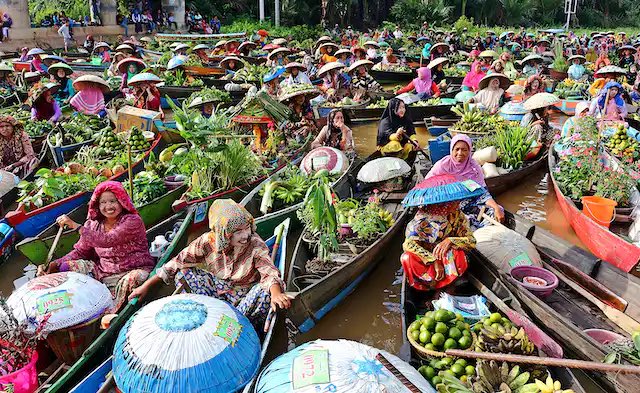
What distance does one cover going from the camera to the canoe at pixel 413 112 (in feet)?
35.8

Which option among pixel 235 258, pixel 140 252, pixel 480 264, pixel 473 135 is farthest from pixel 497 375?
pixel 473 135

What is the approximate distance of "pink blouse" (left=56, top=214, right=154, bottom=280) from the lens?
13.4ft

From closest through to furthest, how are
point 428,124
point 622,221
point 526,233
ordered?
point 526,233
point 622,221
point 428,124

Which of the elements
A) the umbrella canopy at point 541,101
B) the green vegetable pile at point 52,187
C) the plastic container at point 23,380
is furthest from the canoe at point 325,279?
the umbrella canopy at point 541,101

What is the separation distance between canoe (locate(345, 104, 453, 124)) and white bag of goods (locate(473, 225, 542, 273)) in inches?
255

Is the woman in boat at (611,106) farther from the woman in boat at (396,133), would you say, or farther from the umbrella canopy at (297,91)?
the umbrella canopy at (297,91)

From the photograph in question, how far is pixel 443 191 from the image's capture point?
3.84 metres

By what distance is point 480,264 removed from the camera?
4.33 meters

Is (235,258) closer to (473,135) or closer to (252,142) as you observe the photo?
(252,142)

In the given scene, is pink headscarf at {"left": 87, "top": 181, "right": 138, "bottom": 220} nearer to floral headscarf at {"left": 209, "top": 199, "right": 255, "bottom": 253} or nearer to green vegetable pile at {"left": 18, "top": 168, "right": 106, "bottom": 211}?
floral headscarf at {"left": 209, "top": 199, "right": 255, "bottom": 253}

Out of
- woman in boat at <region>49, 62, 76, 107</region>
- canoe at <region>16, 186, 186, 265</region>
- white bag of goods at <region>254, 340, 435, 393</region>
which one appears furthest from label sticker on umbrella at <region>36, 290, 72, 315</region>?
woman in boat at <region>49, 62, 76, 107</region>

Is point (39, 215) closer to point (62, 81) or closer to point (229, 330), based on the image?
point (229, 330)

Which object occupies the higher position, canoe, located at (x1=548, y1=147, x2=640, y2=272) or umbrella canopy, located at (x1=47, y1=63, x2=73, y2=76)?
umbrella canopy, located at (x1=47, y1=63, x2=73, y2=76)

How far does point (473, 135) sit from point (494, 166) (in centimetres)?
120
